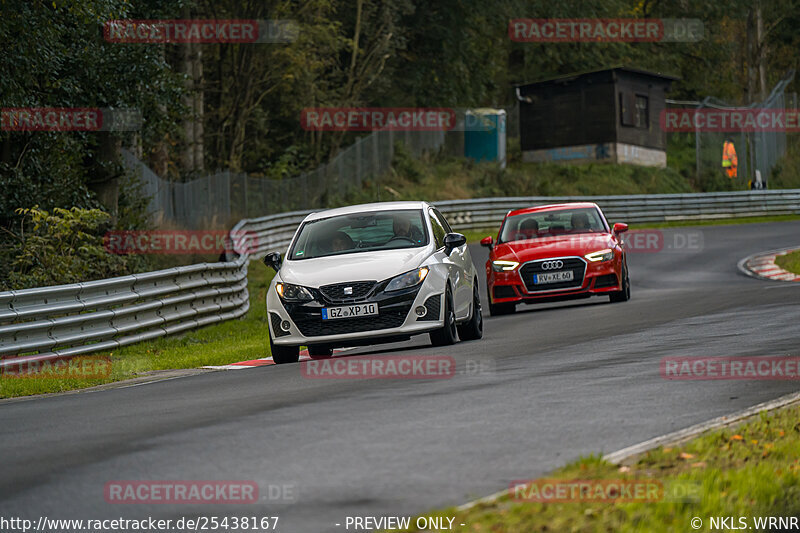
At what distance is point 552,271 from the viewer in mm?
18422

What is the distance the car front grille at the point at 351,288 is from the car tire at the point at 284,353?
904 millimetres

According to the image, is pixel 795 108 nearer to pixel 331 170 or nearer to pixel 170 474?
pixel 331 170

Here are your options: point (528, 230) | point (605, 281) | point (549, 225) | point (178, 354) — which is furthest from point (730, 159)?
point (178, 354)

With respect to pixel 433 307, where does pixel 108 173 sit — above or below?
above

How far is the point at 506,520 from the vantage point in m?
5.01

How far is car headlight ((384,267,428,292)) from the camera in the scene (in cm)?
1276

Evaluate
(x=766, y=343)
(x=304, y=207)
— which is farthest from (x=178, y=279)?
(x=304, y=207)

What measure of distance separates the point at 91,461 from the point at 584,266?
1223 cm

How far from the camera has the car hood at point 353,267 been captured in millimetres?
12797

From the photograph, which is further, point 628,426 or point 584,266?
point 584,266

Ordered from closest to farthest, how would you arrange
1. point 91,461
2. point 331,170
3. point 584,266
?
1. point 91,461
2. point 584,266
3. point 331,170

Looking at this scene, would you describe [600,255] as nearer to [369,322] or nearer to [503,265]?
[503,265]

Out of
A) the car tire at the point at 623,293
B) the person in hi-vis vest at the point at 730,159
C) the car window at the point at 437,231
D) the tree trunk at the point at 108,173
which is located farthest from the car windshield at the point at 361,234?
the person in hi-vis vest at the point at 730,159

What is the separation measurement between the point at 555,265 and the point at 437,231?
14.9ft
